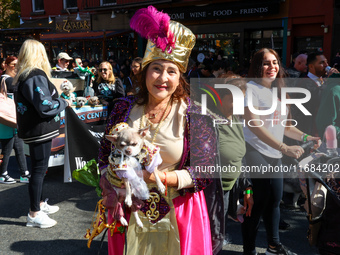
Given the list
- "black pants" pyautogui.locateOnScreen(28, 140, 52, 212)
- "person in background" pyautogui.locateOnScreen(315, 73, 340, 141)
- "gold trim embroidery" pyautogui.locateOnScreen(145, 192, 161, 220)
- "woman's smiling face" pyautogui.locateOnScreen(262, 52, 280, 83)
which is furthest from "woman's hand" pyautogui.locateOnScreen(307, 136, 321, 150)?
"black pants" pyautogui.locateOnScreen(28, 140, 52, 212)

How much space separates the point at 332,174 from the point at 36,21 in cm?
2108

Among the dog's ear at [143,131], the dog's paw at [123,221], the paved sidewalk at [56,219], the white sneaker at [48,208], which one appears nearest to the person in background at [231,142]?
the dog's ear at [143,131]

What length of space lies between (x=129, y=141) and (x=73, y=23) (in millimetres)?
18214

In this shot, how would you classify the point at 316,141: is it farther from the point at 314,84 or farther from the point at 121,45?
the point at 121,45

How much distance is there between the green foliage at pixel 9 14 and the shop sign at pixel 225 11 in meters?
12.6

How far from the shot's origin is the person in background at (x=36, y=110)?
346 centimetres

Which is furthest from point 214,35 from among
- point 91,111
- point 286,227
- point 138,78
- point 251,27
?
point 138,78

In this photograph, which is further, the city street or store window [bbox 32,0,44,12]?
store window [bbox 32,0,44,12]

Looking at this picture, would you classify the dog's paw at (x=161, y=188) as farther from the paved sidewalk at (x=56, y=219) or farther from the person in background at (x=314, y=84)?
the person in background at (x=314, y=84)

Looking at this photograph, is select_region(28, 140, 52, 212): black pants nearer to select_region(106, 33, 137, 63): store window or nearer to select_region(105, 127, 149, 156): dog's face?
select_region(105, 127, 149, 156): dog's face

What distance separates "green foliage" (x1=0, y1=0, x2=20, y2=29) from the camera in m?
21.9

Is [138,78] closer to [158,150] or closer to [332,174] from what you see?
[158,150]

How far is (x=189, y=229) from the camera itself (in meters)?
2.05

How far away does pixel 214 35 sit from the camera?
1407 centimetres
